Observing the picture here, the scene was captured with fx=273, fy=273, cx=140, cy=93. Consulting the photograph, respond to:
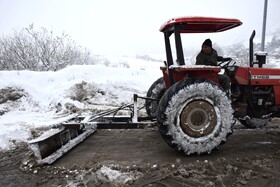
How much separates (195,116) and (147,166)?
1004 mm

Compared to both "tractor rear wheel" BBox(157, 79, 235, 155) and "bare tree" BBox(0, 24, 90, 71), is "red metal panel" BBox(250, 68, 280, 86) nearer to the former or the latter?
"tractor rear wheel" BBox(157, 79, 235, 155)

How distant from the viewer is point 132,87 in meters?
10.4

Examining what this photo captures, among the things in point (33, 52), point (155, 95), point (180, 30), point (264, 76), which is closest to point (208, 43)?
point (180, 30)

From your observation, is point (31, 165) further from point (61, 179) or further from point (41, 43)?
point (41, 43)

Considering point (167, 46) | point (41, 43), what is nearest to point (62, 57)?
point (41, 43)

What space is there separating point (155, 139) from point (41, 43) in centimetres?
1556

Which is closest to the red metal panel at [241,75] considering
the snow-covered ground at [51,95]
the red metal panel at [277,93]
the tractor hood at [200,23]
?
the red metal panel at [277,93]

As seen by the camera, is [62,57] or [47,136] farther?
[62,57]

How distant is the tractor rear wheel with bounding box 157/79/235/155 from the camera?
3805 millimetres

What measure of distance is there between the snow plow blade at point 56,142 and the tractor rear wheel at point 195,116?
4.04 feet

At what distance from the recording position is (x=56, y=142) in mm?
A: 4188

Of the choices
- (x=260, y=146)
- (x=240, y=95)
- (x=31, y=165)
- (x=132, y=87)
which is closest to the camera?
(x=31, y=165)

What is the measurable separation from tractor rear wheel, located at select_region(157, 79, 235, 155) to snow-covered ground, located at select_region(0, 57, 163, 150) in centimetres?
283

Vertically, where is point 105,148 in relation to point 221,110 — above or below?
below
